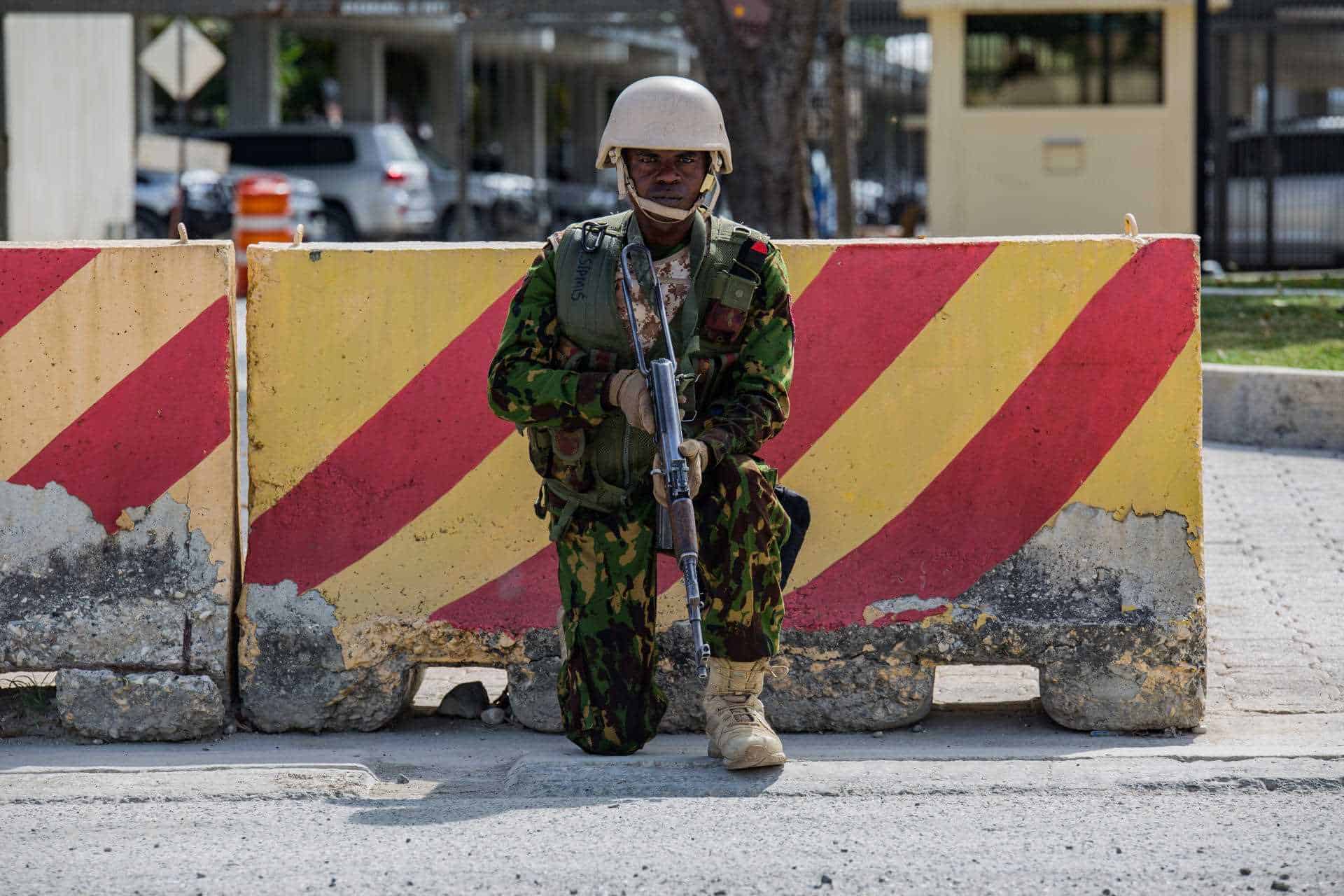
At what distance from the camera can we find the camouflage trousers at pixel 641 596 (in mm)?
4125

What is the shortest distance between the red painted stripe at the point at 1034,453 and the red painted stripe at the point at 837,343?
0.96ft

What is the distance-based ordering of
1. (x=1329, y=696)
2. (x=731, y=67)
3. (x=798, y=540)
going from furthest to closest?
(x=731, y=67) → (x=1329, y=696) → (x=798, y=540)

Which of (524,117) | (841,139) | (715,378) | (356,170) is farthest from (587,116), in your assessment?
(715,378)

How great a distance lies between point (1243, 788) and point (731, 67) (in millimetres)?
7571

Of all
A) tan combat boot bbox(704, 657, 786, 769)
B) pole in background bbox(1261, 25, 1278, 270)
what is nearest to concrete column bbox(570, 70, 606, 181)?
pole in background bbox(1261, 25, 1278, 270)

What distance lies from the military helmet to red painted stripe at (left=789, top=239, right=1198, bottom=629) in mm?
1039

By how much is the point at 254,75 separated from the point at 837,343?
27.4 m

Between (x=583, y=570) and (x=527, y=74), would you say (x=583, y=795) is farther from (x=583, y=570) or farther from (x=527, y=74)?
(x=527, y=74)

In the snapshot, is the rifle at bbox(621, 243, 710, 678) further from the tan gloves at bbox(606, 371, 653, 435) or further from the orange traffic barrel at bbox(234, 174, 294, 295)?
the orange traffic barrel at bbox(234, 174, 294, 295)

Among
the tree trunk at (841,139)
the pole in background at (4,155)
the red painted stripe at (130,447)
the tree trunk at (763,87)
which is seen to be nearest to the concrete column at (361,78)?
the pole in background at (4,155)

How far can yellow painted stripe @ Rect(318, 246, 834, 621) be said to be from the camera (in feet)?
15.0

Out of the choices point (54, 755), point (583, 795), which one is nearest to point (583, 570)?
Answer: point (583, 795)

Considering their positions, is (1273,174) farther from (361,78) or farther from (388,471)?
(361,78)

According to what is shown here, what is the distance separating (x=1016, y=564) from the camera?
4527 mm
